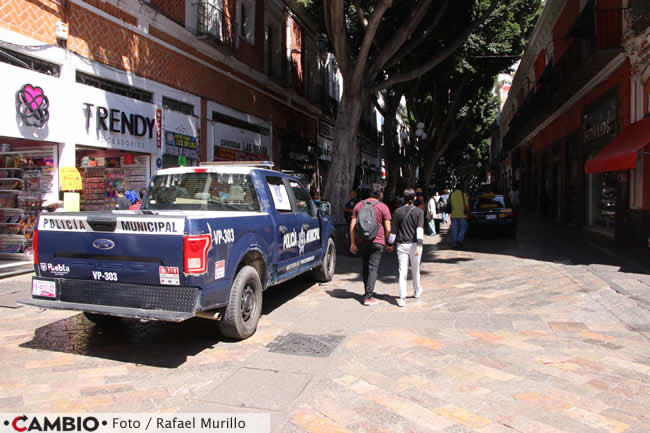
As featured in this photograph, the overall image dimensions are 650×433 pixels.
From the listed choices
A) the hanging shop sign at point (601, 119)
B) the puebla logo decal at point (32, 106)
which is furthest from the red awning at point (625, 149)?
the puebla logo decal at point (32, 106)

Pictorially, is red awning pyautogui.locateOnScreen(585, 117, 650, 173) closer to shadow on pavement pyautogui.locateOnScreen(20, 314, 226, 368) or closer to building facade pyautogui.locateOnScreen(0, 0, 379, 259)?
shadow on pavement pyautogui.locateOnScreen(20, 314, 226, 368)

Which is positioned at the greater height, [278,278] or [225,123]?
[225,123]

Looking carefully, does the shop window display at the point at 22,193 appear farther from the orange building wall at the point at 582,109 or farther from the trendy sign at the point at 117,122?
the orange building wall at the point at 582,109

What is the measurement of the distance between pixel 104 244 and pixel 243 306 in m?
1.54

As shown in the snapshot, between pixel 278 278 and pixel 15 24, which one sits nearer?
pixel 278 278

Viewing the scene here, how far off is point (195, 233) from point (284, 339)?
1.70m

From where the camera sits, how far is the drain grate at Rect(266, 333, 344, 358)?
468 cm

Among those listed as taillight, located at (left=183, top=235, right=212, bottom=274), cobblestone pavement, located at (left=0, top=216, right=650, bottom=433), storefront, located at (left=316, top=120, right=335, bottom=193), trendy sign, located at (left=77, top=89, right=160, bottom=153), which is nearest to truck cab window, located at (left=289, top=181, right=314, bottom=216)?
cobblestone pavement, located at (left=0, top=216, right=650, bottom=433)

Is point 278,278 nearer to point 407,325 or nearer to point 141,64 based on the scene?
point 407,325

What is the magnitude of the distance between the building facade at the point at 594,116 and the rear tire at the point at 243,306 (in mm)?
8643

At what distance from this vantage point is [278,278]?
19.5 feet

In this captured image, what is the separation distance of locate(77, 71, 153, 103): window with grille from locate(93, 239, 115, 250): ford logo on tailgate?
23.5 feet

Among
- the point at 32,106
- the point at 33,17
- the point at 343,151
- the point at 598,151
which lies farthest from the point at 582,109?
the point at 32,106

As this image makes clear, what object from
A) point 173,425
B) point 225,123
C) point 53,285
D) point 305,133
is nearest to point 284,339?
point 173,425
